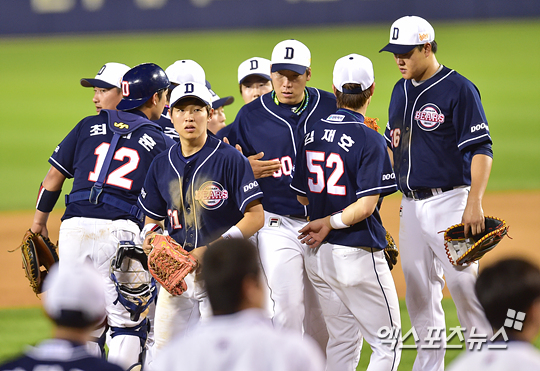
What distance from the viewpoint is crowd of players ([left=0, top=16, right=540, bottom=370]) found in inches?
150

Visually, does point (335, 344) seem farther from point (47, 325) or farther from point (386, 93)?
point (386, 93)

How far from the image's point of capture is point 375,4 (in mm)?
24234

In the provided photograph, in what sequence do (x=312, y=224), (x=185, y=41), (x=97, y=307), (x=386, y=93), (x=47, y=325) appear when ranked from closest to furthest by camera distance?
(x=97, y=307)
(x=312, y=224)
(x=47, y=325)
(x=386, y=93)
(x=185, y=41)

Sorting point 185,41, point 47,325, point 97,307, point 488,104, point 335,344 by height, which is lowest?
point 47,325

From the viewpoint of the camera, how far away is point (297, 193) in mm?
4145

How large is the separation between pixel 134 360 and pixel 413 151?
2.28 metres

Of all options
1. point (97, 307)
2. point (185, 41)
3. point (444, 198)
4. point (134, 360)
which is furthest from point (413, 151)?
point (185, 41)

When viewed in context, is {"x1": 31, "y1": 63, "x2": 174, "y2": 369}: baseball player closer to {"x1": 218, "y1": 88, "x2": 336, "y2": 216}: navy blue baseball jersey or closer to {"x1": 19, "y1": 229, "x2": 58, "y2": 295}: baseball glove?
{"x1": 19, "y1": 229, "x2": 58, "y2": 295}: baseball glove

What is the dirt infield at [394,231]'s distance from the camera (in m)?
7.33

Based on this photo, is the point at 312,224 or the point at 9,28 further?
the point at 9,28

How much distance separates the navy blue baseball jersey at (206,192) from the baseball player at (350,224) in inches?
16.6

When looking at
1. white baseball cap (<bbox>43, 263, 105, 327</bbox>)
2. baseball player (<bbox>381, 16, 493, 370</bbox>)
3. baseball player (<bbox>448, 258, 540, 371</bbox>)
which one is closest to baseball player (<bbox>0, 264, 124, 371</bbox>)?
white baseball cap (<bbox>43, 263, 105, 327</bbox>)

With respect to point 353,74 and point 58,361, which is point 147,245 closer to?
point 353,74
